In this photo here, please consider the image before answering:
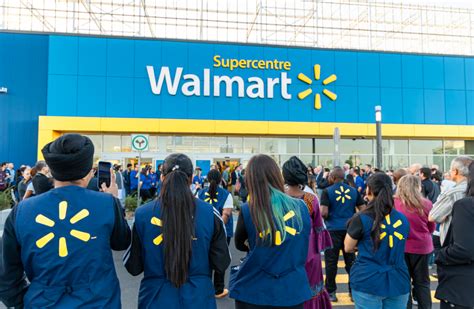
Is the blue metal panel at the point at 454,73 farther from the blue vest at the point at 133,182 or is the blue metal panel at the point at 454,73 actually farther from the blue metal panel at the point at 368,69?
the blue vest at the point at 133,182

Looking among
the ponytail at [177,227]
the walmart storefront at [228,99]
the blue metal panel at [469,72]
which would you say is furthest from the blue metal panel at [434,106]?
the ponytail at [177,227]

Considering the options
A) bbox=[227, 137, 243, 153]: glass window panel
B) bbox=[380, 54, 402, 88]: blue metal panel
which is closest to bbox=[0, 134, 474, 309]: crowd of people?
bbox=[227, 137, 243, 153]: glass window panel

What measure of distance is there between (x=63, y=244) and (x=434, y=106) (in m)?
24.2

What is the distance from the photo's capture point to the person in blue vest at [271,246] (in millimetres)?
2502

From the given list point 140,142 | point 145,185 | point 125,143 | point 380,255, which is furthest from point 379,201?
point 125,143

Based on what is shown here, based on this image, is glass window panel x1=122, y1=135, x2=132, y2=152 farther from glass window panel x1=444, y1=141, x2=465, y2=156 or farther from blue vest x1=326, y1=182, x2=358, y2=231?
glass window panel x1=444, y1=141, x2=465, y2=156

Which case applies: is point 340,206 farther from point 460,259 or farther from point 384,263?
point 460,259

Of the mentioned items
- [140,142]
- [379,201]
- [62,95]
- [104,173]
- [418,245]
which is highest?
[62,95]

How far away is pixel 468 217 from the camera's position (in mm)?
2869

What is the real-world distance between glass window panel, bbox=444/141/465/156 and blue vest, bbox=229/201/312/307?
79.5 ft

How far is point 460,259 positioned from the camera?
2902mm

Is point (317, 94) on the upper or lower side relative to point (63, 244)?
upper

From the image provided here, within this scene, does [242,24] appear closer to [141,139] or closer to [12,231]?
[141,139]

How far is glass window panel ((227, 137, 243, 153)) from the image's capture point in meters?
20.5
